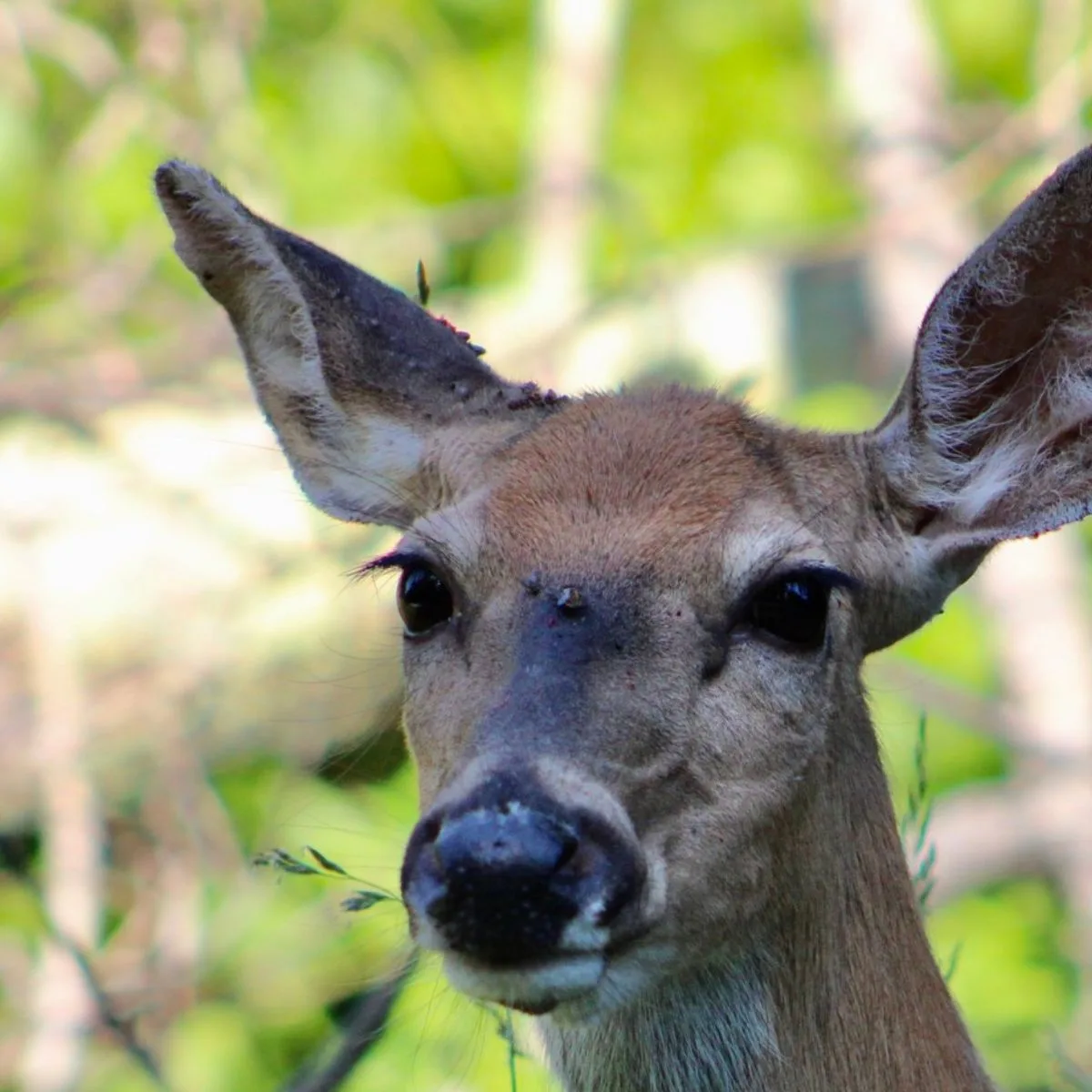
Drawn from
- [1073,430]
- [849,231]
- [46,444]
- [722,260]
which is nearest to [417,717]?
[1073,430]

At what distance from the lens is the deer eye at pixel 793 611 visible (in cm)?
393

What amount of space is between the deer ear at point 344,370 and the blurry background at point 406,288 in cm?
75

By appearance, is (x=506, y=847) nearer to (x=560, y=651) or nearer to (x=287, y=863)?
(x=560, y=651)

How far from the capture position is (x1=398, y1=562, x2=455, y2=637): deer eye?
13.5 feet

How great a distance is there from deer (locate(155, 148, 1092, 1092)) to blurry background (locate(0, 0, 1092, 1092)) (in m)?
1.06

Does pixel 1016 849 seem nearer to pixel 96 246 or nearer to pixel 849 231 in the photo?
pixel 849 231

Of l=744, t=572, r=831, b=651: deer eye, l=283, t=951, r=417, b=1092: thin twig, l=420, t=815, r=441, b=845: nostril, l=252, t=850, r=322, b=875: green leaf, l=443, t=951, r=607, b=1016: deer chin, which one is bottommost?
l=443, t=951, r=607, b=1016: deer chin

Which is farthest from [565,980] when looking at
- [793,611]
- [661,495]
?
[661,495]

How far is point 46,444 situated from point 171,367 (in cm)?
129

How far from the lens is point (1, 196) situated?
1062 cm

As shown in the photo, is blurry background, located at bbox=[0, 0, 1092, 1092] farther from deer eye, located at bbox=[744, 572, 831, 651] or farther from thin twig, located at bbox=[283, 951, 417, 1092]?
deer eye, located at bbox=[744, 572, 831, 651]

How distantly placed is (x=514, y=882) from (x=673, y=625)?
29.4 inches

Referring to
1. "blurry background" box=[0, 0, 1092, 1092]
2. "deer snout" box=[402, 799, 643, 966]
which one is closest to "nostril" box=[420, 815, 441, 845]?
"deer snout" box=[402, 799, 643, 966]

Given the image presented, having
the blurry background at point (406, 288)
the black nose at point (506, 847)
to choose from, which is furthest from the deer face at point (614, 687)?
the blurry background at point (406, 288)
